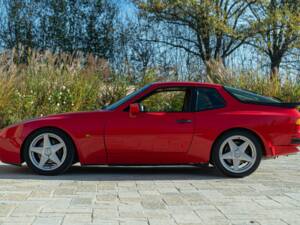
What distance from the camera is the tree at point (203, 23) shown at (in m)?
→ 21.9

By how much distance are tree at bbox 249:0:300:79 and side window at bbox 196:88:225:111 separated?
15.2 meters

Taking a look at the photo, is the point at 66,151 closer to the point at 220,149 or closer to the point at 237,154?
the point at 220,149

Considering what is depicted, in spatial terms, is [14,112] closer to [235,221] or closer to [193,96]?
[193,96]

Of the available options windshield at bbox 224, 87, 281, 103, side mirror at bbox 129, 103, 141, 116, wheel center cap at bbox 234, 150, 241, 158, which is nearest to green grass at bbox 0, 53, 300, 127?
side mirror at bbox 129, 103, 141, 116

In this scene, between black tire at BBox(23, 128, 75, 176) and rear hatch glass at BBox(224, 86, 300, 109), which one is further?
rear hatch glass at BBox(224, 86, 300, 109)

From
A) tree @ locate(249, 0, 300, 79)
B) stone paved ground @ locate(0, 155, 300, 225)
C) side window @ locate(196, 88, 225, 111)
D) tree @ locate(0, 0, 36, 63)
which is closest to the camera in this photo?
stone paved ground @ locate(0, 155, 300, 225)

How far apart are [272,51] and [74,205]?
19.8 metres

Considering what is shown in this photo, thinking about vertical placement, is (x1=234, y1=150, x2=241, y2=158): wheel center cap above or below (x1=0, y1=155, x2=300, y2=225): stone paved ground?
above

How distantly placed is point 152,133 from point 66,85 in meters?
6.98

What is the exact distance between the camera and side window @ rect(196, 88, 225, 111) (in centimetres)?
704

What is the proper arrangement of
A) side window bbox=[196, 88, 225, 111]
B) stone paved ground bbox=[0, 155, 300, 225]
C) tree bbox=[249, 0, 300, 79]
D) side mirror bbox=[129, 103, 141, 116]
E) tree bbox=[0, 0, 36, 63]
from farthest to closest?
1. tree bbox=[0, 0, 36, 63]
2. tree bbox=[249, 0, 300, 79]
3. side window bbox=[196, 88, 225, 111]
4. side mirror bbox=[129, 103, 141, 116]
5. stone paved ground bbox=[0, 155, 300, 225]

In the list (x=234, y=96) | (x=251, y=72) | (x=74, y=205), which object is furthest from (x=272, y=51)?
(x=74, y=205)

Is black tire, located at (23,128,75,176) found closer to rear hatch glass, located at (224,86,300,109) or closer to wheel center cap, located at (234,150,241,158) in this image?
wheel center cap, located at (234,150,241,158)

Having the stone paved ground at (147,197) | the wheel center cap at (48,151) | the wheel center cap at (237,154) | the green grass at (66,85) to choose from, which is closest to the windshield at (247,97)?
the wheel center cap at (237,154)
